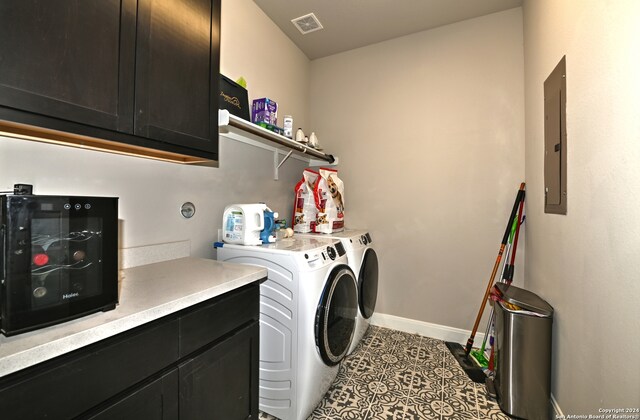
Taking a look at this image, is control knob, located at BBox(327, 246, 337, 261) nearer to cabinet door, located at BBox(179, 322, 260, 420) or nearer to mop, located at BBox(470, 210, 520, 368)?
cabinet door, located at BBox(179, 322, 260, 420)

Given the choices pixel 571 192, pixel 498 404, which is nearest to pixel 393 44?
pixel 571 192

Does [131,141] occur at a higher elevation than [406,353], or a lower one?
higher

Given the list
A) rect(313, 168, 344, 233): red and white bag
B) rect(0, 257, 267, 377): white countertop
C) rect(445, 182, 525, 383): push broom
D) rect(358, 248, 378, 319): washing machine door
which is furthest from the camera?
rect(313, 168, 344, 233): red and white bag

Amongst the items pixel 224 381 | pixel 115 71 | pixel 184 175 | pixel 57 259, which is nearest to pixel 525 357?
pixel 224 381

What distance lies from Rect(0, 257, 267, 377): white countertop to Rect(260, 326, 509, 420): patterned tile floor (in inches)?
38.9

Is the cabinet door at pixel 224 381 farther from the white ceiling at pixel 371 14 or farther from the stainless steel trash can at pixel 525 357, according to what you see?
the white ceiling at pixel 371 14

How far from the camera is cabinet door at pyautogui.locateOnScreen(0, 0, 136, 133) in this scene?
78 cm

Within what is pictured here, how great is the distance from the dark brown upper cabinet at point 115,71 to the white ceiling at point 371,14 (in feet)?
3.48

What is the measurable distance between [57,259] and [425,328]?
263cm

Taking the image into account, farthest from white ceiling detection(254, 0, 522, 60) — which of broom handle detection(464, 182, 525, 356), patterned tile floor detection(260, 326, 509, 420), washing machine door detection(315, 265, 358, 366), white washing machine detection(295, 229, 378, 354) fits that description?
patterned tile floor detection(260, 326, 509, 420)

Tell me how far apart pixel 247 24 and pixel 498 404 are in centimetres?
319

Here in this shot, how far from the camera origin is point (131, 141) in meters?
1.08

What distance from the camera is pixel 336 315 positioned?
164cm

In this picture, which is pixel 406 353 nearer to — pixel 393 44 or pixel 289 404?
pixel 289 404
